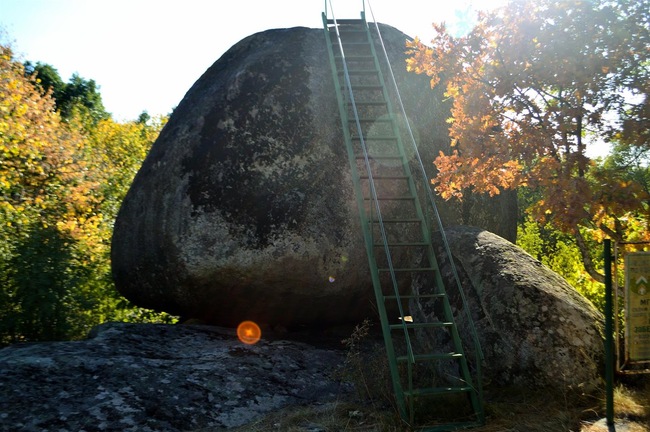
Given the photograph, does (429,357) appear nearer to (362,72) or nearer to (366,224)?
(366,224)

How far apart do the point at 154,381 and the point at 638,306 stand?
409 cm

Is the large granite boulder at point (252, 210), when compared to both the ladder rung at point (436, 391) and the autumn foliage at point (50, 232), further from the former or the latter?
the ladder rung at point (436, 391)

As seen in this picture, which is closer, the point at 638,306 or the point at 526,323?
the point at 638,306

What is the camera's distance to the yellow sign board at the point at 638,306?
4887 millimetres

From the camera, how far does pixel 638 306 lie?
4.90 meters

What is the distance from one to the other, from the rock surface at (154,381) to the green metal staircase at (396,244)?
97cm

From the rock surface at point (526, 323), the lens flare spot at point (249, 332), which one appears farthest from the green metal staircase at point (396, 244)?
the lens flare spot at point (249, 332)

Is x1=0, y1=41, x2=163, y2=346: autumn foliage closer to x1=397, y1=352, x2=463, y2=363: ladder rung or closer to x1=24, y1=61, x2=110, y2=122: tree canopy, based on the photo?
x1=397, y1=352, x2=463, y2=363: ladder rung

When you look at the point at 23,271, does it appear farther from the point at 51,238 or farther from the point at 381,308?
the point at 381,308

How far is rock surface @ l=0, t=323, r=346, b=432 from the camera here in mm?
4945

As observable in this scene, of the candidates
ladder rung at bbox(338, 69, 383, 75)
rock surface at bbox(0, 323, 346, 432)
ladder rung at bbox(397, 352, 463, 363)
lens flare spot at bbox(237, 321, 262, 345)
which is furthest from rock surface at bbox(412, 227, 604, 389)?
ladder rung at bbox(338, 69, 383, 75)

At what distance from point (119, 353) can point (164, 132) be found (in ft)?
9.67

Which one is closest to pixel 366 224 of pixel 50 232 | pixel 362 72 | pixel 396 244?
pixel 396 244

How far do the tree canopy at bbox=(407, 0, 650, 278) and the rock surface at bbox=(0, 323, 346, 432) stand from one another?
2.70m
